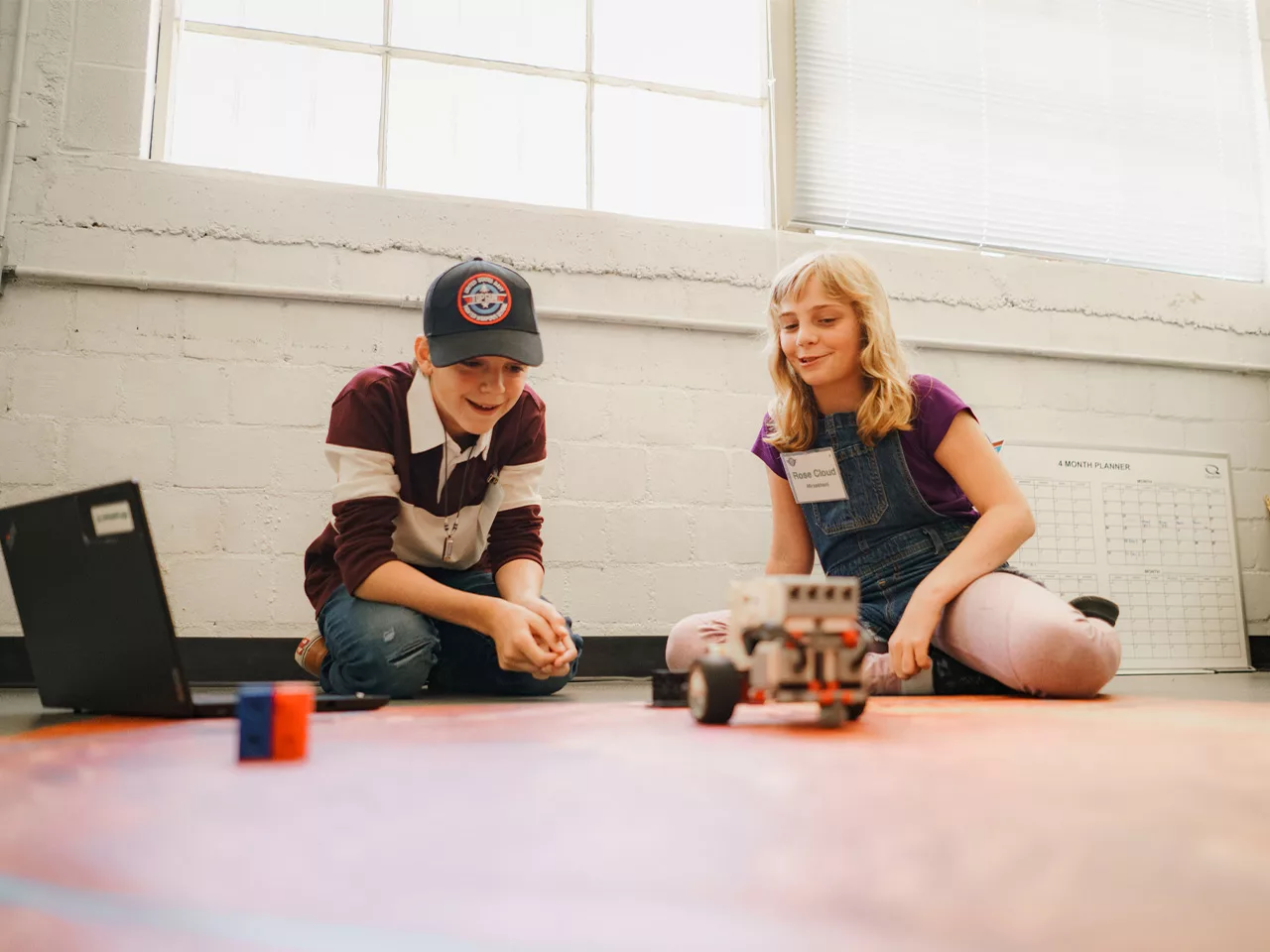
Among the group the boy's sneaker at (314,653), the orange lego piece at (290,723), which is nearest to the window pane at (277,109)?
the boy's sneaker at (314,653)

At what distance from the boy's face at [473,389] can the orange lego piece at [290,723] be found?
691mm

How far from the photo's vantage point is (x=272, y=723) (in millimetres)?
765

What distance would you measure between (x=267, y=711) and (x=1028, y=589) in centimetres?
111

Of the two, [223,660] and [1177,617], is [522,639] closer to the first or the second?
[223,660]

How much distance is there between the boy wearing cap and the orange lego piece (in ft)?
1.53

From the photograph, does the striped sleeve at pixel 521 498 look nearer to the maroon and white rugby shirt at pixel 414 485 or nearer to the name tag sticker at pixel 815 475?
the maroon and white rugby shirt at pixel 414 485

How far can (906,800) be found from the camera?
62cm

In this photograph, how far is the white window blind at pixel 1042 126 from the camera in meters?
2.48

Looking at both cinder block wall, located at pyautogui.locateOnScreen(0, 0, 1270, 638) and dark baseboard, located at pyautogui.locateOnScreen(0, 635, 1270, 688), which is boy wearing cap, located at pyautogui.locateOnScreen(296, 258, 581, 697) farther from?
cinder block wall, located at pyautogui.locateOnScreen(0, 0, 1270, 638)

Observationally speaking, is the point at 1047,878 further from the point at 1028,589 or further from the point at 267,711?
the point at 1028,589

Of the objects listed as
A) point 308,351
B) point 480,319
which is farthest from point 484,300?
point 308,351

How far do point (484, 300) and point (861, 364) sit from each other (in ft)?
2.05

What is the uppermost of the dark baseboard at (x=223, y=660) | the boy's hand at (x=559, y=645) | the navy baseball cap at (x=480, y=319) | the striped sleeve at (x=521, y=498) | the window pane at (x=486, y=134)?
the window pane at (x=486, y=134)

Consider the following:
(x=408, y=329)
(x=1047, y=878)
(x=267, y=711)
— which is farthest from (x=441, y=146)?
(x=1047, y=878)
